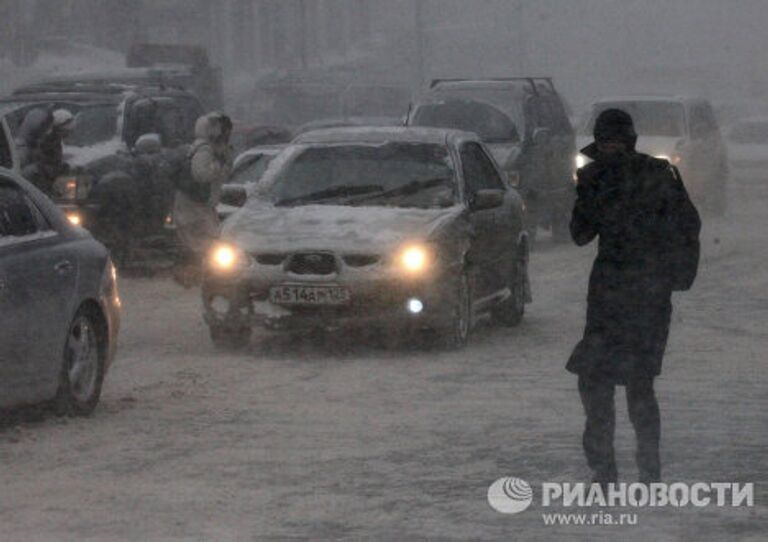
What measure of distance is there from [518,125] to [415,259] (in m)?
11.5

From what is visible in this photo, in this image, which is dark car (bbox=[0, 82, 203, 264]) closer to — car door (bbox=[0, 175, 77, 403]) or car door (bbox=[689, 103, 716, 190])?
car door (bbox=[0, 175, 77, 403])

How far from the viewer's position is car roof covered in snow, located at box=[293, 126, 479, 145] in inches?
636

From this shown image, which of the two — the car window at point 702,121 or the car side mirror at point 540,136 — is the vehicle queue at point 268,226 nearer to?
the car side mirror at point 540,136

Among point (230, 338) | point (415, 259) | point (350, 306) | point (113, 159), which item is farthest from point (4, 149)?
point (113, 159)

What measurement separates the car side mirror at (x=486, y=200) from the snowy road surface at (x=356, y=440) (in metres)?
0.95

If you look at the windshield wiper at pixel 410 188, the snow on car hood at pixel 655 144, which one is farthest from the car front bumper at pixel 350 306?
the snow on car hood at pixel 655 144

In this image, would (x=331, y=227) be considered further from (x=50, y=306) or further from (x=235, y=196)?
(x=50, y=306)

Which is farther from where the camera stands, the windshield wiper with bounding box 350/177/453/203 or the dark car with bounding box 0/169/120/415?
the windshield wiper with bounding box 350/177/453/203

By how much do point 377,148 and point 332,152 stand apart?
318 millimetres

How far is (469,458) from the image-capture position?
403 inches

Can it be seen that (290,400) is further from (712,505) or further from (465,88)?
(465,88)

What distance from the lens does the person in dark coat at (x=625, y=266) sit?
29.6ft

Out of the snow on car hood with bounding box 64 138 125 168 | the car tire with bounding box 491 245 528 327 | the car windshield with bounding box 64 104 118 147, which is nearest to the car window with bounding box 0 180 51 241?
the car tire with bounding box 491 245 528 327

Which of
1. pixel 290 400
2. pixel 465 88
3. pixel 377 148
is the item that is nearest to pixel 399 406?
pixel 290 400
